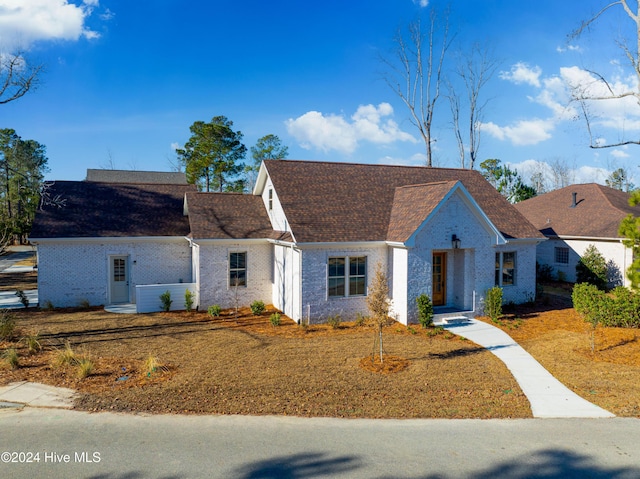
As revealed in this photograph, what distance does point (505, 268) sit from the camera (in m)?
18.9

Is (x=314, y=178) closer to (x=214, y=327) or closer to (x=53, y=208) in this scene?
(x=214, y=327)

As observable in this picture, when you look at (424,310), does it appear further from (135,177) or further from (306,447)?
(135,177)

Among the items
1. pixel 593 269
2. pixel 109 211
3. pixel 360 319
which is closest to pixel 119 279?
pixel 109 211

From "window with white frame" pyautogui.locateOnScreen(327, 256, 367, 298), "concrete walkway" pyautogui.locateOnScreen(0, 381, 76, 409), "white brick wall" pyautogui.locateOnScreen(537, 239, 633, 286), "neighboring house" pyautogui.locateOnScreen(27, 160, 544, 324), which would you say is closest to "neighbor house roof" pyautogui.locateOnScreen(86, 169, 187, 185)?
"neighboring house" pyautogui.locateOnScreen(27, 160, 544, 324)

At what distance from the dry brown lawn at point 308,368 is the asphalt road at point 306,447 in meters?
0.54

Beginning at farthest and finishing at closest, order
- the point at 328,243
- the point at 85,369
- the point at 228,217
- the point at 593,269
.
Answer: the point at 593,269 → the point at 228,217 → the point at 328,243 → the point at 85,369

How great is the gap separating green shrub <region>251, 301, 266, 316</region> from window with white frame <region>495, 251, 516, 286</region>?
32.7 ft

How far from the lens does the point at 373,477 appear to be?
6.04 metres

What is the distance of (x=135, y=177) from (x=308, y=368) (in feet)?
125

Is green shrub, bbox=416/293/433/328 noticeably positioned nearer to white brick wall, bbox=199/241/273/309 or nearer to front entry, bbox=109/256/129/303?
white brick wall, bbox=199/241/273/309

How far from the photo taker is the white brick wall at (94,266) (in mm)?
18219

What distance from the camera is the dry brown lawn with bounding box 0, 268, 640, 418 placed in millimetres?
8633

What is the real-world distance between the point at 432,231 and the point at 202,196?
417 inches

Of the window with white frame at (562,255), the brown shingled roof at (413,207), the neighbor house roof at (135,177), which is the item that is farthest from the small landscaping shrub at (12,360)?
the neighbor house roof at (135,177)
